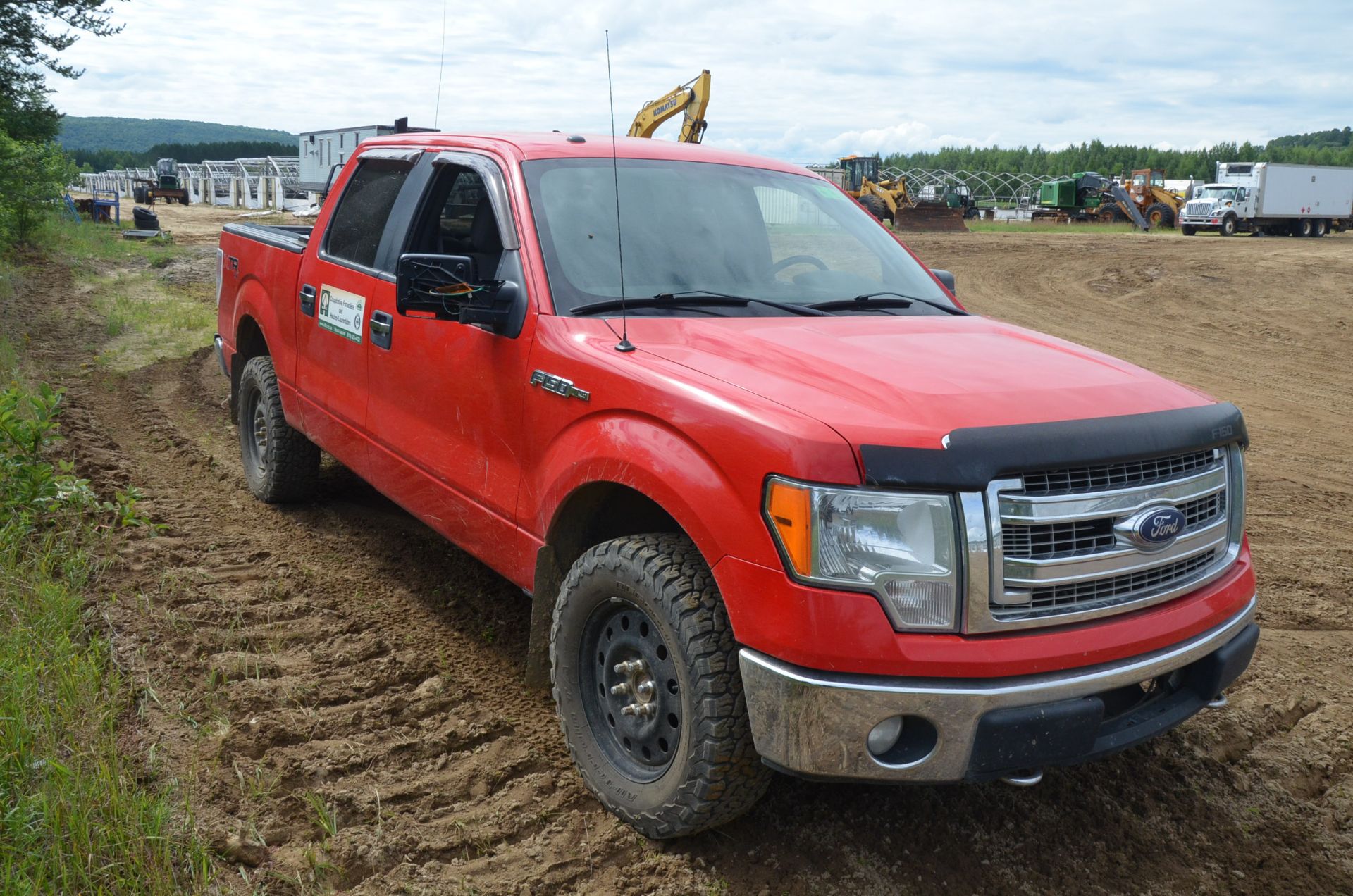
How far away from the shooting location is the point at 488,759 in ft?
11.4

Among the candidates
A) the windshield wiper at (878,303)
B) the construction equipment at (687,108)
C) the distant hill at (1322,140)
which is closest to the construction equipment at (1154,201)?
the construction equipment at (687,108)

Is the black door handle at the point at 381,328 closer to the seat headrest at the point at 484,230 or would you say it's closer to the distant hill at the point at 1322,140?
the seat headrest at the point at 484,230

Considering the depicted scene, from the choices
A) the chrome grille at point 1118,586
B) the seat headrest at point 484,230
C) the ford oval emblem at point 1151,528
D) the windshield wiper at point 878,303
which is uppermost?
the seat headrest at point 484,230

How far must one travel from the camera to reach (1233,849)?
3100 mm

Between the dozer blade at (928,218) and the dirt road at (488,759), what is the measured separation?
32.7 m

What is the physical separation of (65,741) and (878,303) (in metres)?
3.01

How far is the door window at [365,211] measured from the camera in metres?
4.60

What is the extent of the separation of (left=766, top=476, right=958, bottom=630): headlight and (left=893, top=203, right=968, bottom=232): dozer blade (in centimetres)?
3657

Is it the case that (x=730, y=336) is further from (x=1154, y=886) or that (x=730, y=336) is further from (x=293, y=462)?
(x=293, y=462)

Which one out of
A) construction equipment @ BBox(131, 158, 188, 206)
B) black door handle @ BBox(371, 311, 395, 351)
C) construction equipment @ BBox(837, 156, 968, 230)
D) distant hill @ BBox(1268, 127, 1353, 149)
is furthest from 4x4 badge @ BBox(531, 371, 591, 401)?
distant hill @ BBox(1268, 127, 1353, 149)

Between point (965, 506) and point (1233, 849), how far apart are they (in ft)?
5.05

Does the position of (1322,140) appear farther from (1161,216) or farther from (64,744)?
(64,744)

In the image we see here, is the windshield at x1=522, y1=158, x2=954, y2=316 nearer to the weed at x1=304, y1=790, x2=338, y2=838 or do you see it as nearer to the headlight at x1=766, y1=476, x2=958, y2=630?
the headlight at x1=766, y1=476, x2=958, y2=630

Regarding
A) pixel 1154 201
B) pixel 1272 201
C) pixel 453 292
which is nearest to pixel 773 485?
pixel 453 292
